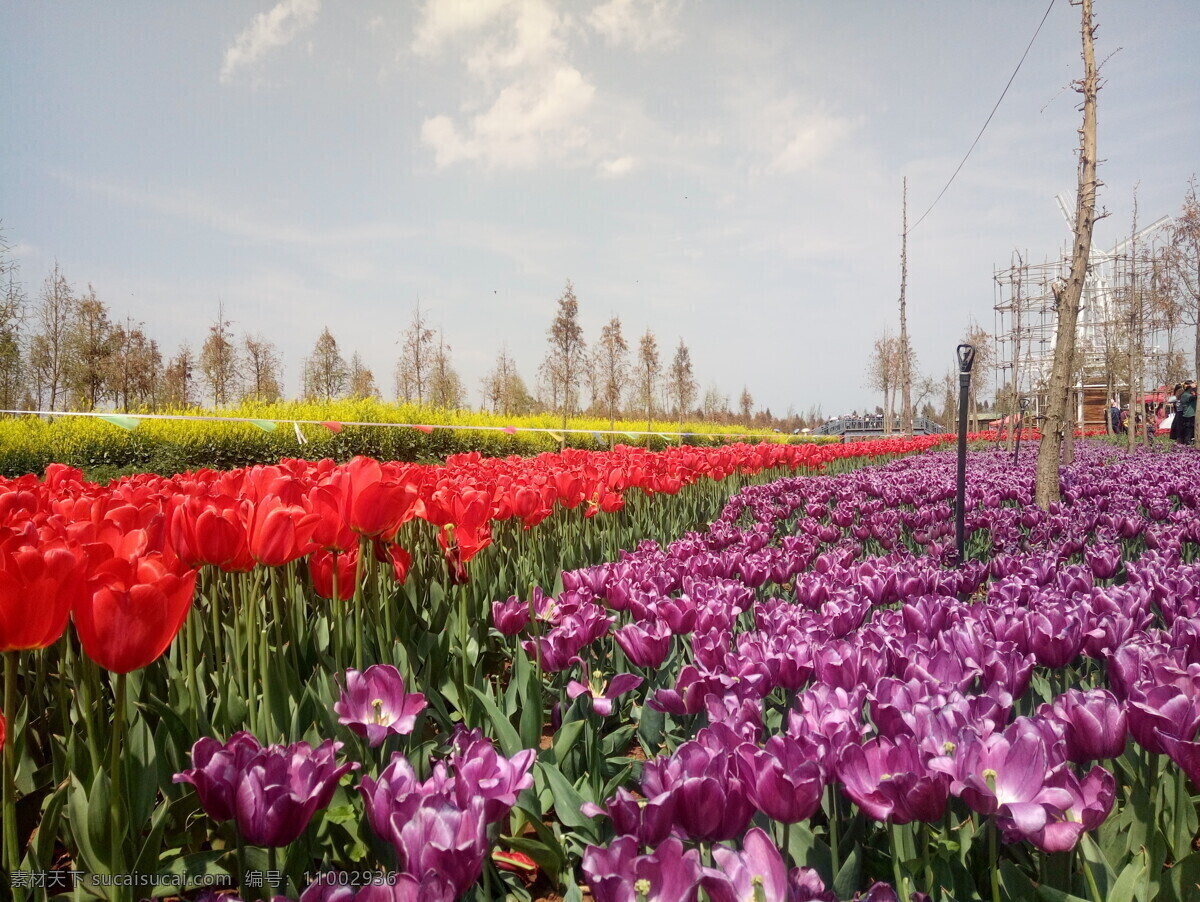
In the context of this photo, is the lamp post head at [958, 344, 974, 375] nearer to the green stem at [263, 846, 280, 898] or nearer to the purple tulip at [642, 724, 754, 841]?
the purple tulip at [642, 724, 754, 841]

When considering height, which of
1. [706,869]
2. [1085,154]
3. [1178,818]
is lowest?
[1178,818]

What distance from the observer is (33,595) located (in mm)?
1073

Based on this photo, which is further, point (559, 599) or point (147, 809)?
point (559, 599)

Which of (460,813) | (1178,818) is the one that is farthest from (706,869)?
(1178,818)

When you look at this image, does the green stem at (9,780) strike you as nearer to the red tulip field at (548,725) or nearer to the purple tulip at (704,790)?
the red tulip field at (548,725)

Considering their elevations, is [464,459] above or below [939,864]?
above

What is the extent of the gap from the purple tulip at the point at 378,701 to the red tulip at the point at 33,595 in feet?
1.60

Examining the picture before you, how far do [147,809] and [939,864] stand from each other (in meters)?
1.43

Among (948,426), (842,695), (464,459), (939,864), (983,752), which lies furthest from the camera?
(948,426)

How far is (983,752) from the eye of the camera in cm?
108

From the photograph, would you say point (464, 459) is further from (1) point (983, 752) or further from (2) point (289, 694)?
(1) point (983, 752)

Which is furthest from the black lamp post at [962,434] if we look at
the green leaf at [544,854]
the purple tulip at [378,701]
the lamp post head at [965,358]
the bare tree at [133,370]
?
the bare tree at [133,370]

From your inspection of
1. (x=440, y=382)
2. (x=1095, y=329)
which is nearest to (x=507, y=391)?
(x=440, y=382)

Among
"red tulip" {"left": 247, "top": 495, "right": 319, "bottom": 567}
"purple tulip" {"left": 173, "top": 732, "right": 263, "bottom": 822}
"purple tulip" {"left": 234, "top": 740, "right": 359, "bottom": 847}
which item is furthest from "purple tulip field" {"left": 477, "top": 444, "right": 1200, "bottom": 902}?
"red tulip" {"left": 247, "top": 495, "right": 319, "bottom": 567}
